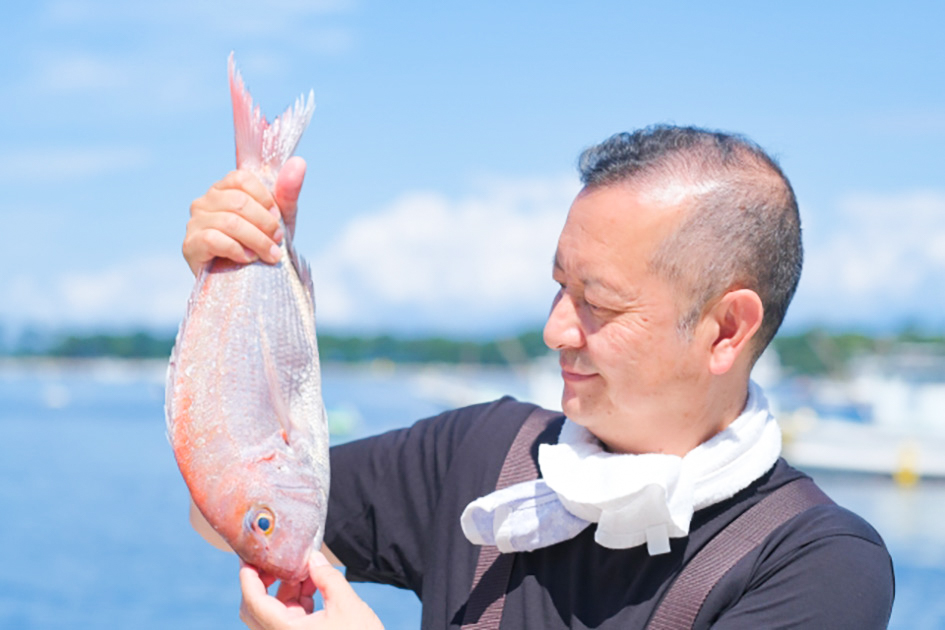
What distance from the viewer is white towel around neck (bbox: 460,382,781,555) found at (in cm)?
192

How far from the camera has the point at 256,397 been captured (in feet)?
6.42

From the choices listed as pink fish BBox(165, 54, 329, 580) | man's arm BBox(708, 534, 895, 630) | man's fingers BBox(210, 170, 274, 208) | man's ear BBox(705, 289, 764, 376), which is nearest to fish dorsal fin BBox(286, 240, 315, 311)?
pink fish BBox(165, 54, 329, 580)

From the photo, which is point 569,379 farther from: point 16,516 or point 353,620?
point 16,516

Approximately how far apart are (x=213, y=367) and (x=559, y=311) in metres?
0.71

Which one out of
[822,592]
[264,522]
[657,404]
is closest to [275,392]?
[264,522]

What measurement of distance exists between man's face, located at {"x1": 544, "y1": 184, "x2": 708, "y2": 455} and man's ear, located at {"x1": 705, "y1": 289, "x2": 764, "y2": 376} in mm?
44

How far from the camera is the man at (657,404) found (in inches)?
74.5

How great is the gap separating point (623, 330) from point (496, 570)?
0.60 meters

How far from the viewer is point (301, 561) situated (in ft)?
6.09

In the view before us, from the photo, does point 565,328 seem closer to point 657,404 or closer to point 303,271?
point 657,404

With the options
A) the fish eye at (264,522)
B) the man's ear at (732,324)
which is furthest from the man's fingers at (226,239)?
the man's ear at (732,324)

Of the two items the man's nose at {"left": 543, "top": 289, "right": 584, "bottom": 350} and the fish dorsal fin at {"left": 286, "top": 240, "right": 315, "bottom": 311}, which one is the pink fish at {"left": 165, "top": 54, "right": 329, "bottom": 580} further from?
the man's nose at {"left": 543, "top": 289, "right": 584, "bottom": 350}

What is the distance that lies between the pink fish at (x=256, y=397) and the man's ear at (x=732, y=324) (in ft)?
2.71

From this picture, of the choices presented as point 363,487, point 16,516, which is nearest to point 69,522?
point 16,516
